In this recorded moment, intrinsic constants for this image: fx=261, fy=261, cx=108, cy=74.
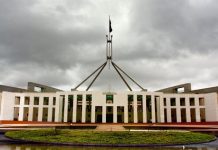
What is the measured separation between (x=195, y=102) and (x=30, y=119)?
25.3m

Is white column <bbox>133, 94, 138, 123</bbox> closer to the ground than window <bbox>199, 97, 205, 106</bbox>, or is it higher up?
closer to the ground

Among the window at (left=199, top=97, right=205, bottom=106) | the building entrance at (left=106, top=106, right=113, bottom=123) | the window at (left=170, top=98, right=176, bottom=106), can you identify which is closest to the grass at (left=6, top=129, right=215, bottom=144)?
the building entrance at (left=106, top=106, right=113, bottom=123)

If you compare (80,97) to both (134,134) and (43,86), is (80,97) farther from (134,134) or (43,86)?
(134,134)

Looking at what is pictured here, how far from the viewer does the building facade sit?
37.9 metres

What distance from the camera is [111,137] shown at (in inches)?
751

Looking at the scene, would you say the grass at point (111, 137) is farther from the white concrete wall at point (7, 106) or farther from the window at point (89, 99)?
the white concrete wall at point (7, 106)

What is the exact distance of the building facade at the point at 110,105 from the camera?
37938 mm

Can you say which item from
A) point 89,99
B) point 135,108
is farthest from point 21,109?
point 135,108

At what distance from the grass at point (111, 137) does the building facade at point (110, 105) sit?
56.6ft

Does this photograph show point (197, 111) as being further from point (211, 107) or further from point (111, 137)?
point (111, 137)

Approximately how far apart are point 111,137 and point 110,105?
19.0 m

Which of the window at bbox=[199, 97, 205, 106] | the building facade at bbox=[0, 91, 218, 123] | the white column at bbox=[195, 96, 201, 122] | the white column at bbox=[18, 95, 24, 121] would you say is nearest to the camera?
the building facade at bbox=[0, 91, 218, 123]

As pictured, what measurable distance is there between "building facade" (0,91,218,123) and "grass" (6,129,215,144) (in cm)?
1725

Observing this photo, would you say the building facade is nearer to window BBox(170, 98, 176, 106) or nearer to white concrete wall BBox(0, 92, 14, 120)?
white concrete wall BBox(0, 92, 14, 120)
